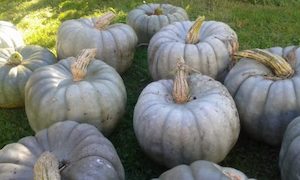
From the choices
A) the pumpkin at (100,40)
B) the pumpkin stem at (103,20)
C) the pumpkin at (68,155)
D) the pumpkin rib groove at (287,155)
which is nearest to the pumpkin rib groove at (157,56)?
the pumpkin at (100,40)

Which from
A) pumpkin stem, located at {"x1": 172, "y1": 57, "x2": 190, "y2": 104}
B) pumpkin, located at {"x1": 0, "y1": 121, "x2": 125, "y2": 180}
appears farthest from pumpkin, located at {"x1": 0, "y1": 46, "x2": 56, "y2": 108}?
pumpkin stem, located at {"x1": 172, "y1": 57, "x2": 190, "y2": 104}

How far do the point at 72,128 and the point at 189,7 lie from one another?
13.3ft

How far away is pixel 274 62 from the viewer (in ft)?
12.5

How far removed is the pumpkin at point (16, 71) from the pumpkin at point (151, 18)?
125cm

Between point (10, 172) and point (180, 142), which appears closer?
point (10, 172)

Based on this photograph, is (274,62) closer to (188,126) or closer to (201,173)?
(188,126)

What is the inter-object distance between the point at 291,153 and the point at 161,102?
1055 mm

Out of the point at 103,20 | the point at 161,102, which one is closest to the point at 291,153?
the point at 161,102

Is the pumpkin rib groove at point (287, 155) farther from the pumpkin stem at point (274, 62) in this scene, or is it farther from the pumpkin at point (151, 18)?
the pumpkin at point (151, 18)

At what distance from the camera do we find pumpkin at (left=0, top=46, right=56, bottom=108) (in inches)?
175

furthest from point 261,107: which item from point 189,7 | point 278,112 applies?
point 189,7

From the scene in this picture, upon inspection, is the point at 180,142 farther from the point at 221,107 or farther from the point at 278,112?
the point at 278,112

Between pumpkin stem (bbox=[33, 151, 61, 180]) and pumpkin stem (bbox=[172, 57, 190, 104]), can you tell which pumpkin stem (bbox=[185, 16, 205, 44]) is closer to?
pumpkin stem (bbox=[172, 57, 190, 104])

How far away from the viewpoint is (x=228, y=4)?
7016 millimetres
